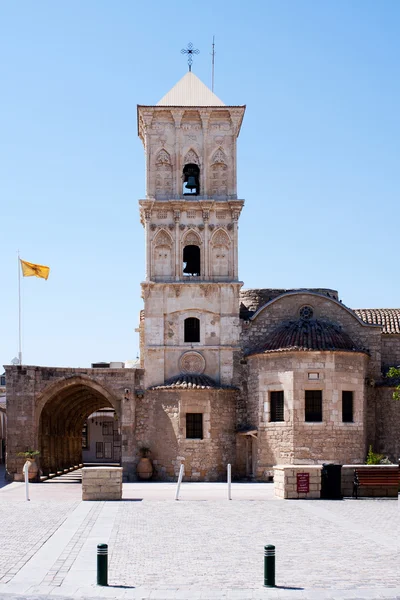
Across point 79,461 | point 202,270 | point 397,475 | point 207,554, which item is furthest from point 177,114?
point 207,554

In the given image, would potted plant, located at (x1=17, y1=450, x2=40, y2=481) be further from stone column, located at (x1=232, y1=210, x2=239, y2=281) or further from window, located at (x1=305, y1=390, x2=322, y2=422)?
stone column, located at (x1=232, y1=210, x2=239, y2=281)

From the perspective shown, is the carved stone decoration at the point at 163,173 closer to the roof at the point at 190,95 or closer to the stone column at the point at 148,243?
the stone column at the point at 148,243

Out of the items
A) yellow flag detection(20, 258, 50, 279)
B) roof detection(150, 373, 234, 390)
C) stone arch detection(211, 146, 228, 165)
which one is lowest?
roof detection(150, 373, 234, 390)

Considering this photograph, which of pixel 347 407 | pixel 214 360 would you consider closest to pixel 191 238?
pixel 214 360

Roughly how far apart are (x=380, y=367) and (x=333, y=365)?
387cm

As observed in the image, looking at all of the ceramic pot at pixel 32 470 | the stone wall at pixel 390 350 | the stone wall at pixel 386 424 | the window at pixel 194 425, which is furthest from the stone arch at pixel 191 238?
the ceramic pot at pixel 32 470

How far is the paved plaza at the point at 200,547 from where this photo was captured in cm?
1208

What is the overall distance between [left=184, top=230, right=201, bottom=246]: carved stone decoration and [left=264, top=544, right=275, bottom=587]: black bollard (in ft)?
91.3

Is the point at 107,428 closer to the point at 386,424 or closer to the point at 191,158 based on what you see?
the point at 191,158

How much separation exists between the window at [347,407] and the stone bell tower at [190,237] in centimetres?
528

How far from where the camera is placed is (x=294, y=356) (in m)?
35.5

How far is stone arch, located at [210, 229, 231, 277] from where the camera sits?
3897cm

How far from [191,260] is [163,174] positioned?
4.20 metres

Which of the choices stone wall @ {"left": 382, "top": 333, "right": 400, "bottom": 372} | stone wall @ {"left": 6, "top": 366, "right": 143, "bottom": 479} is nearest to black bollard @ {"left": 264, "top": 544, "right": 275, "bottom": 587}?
stone wall @ {"left": 6, "top": 366, "right": 143, "bottom": 479}
